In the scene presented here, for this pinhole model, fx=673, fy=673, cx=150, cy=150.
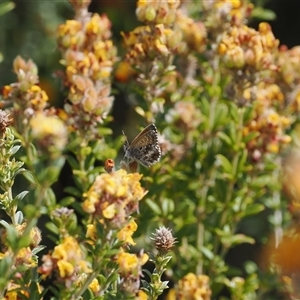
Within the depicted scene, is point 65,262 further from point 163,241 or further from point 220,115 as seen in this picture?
point 220,115

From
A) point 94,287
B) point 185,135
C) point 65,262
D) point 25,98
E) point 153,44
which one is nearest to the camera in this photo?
point 65,262

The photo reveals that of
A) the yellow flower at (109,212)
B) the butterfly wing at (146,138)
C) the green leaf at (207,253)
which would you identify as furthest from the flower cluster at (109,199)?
the green leaf at (207,253)

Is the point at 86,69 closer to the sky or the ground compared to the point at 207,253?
closer to the sky

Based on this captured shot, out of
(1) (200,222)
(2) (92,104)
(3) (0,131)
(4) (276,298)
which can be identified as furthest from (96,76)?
(4) (276,298)

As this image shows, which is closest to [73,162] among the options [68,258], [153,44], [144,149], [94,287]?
[144,149]

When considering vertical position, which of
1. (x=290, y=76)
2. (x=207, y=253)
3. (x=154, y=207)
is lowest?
(x=207, y=253)

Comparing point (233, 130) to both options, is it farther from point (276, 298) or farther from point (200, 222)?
point (276, 298)

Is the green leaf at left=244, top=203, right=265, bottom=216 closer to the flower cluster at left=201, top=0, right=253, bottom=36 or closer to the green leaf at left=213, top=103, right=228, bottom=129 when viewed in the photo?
the green leaf at left=213, top=103, right=228, bottom=129

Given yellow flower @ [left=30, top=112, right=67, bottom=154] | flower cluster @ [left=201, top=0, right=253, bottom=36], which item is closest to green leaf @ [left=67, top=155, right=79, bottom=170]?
flower cluster @ [left=201, top=0, right=253, bottom=36]

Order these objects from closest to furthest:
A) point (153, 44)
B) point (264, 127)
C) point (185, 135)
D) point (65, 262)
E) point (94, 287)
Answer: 1. point (65, 262)
2. point (94, 287)
3. point (153, 44)
4. point (264, 127)
5. point (185, 135)
